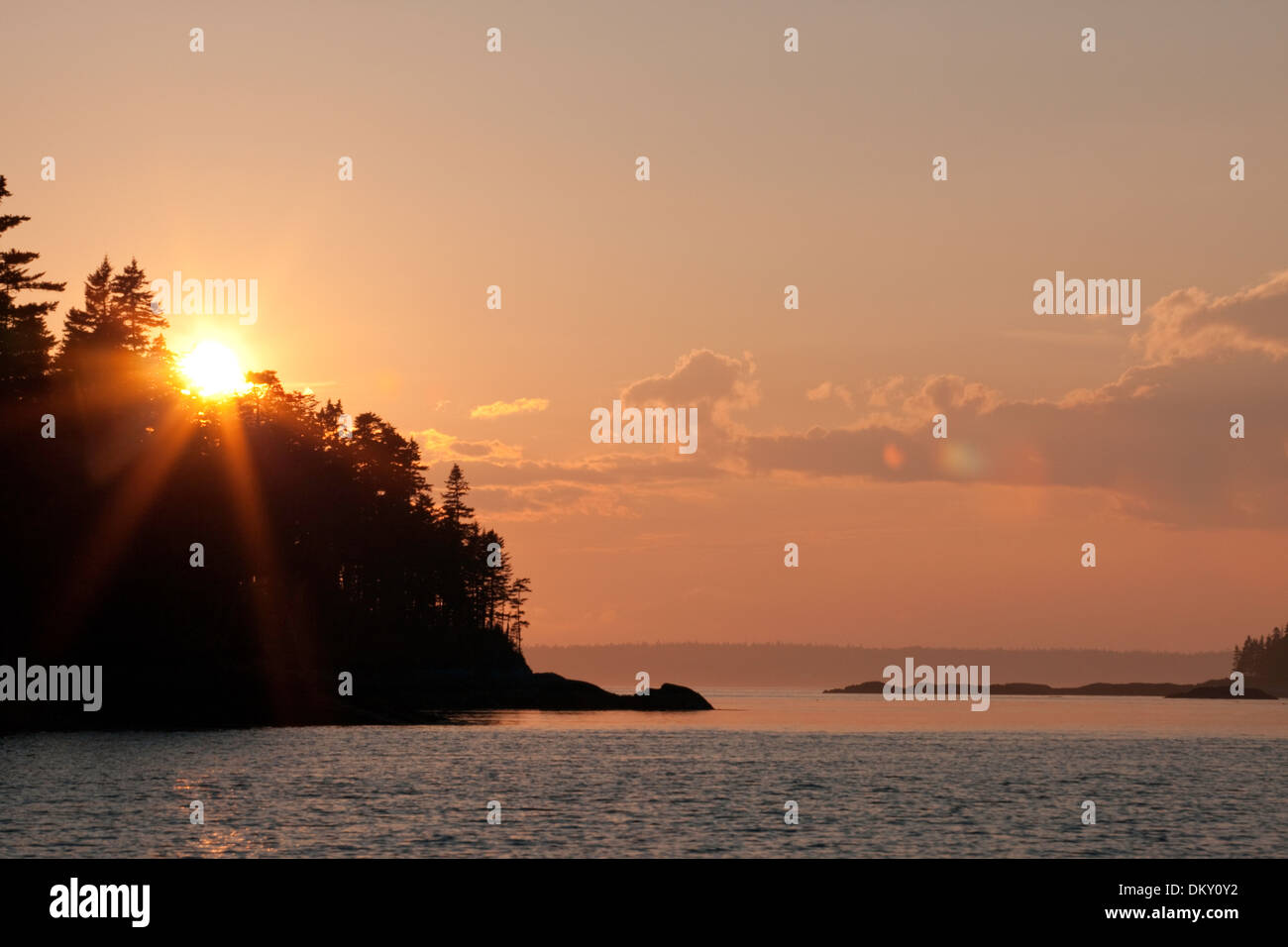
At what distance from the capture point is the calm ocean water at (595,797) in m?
45.7

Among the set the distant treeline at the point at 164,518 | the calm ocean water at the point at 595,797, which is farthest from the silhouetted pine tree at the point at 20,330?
the calm ocean water at the point at 595,797

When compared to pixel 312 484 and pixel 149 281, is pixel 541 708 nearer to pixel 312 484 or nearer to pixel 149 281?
pixel 312 484

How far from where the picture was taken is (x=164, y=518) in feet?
354

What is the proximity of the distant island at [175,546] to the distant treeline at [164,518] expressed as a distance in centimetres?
19

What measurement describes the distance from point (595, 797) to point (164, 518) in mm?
59987

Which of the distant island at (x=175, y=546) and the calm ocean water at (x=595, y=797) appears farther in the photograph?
the distant island at (x=175, y=546)

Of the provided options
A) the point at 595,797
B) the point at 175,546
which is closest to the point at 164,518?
the point at 175,546

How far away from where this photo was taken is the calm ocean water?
4566 centimetres

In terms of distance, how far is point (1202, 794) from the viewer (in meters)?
71.6
